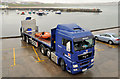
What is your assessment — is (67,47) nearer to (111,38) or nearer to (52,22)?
(111,38)

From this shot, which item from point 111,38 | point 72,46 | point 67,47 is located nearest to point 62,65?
point 67,47

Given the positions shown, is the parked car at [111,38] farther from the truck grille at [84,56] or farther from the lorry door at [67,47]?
the lorry door at [67,47]

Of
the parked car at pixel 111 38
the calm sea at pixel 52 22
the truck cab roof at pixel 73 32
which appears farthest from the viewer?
the calm sea at pixel 52 22

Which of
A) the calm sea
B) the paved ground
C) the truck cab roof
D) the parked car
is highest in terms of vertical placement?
the calm sea

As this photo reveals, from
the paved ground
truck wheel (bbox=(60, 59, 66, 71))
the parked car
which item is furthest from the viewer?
the parked car

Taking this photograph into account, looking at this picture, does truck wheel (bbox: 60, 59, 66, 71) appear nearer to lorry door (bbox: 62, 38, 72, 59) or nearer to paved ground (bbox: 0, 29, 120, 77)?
paved ground (bbox: 0, 29, 120, 77)

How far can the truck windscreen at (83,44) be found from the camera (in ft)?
27.1

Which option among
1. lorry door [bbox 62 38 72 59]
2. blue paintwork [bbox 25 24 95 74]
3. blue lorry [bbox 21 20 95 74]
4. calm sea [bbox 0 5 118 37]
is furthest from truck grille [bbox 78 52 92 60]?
calm sea [bbox 0 5 118 37]

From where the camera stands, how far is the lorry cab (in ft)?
26.9

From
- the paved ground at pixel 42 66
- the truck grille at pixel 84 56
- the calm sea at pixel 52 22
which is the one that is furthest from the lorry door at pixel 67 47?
the calm sea at pixel 52 22

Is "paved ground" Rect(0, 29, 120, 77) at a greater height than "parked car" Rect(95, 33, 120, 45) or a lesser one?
lesser

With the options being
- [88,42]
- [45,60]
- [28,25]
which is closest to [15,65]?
[45,60]

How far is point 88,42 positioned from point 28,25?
488 inches

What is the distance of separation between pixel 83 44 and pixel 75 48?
814mm
